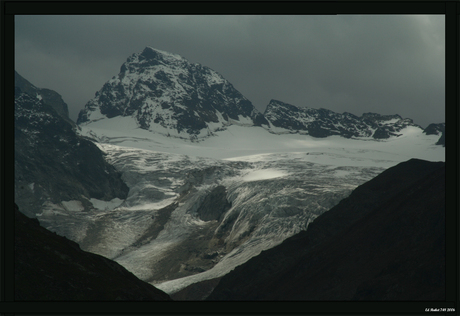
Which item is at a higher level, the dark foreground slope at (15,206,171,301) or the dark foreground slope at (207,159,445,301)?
the dark foreground slope at (15,206,171,301)

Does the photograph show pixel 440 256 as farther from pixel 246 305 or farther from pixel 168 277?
pixel 168 277

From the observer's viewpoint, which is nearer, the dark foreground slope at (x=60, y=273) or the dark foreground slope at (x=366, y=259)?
the dark foreground slope at (x=60, y=273)

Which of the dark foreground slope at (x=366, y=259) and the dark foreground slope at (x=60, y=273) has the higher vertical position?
the dark foreground slope at (x=60, y=273)

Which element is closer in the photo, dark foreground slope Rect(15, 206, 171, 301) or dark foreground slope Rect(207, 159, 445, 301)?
dark foreground slope Rect(15, 206, 171, 301)

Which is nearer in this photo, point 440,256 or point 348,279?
point 440,256

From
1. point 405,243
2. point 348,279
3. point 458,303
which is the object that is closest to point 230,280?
point 348,279
